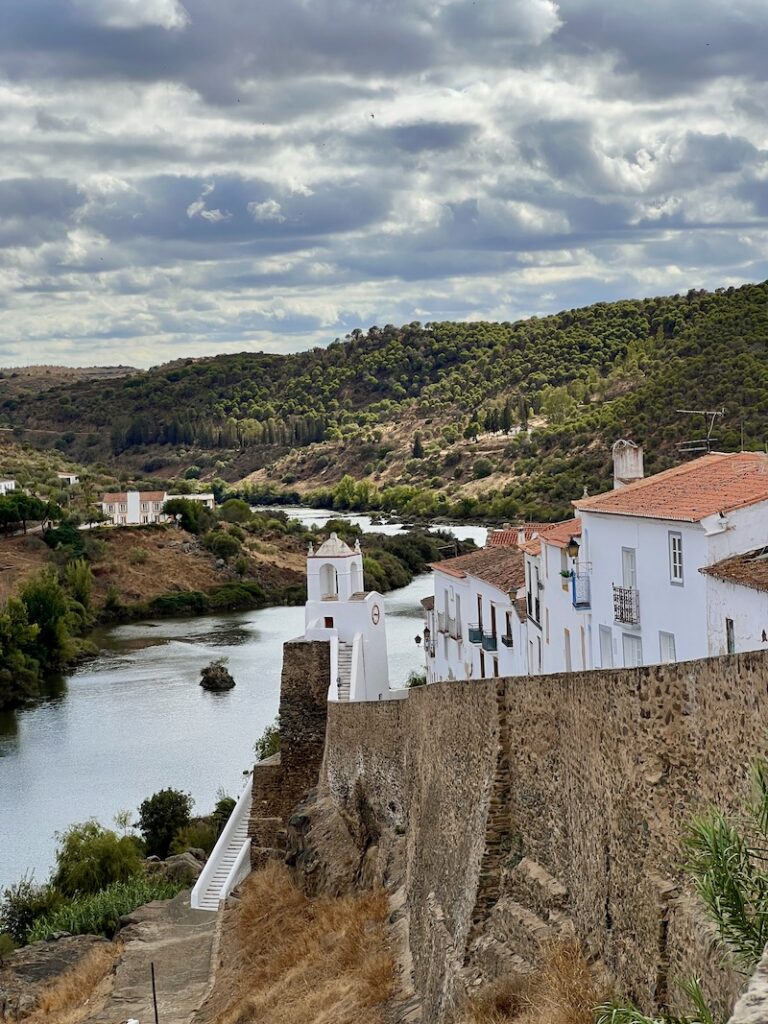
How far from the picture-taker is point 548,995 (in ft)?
31.7

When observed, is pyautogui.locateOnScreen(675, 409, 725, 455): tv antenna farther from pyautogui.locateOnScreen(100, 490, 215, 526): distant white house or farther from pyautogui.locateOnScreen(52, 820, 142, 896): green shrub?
Result: pyautogui.locateOnScreen(100, 490, 215, 526): distant white house

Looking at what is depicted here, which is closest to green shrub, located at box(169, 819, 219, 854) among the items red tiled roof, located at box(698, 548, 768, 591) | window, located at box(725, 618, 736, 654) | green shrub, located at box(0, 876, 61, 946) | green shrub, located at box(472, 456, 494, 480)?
green shrub, located at box(0, 876, 61, 946)

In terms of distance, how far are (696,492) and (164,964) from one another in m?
13.1

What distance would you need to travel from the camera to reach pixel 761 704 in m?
7.12

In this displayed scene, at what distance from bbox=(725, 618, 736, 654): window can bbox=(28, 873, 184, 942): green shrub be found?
54.8ft

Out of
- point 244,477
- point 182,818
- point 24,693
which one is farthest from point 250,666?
point 244,477

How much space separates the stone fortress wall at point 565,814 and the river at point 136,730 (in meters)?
20.7

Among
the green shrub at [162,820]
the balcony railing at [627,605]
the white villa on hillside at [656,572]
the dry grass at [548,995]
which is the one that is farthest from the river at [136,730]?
the dry grass at [548,995]

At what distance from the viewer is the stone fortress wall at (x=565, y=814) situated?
7902mm

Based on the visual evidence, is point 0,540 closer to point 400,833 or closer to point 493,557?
point 493,557

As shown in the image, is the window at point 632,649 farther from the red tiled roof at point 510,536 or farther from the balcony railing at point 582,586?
the red tiled roof at point 510,536

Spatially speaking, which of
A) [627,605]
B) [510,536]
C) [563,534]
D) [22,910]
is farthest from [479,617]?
[22,910]

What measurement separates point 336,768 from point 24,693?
39.0m

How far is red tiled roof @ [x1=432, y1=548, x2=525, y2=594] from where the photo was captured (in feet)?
91.8
